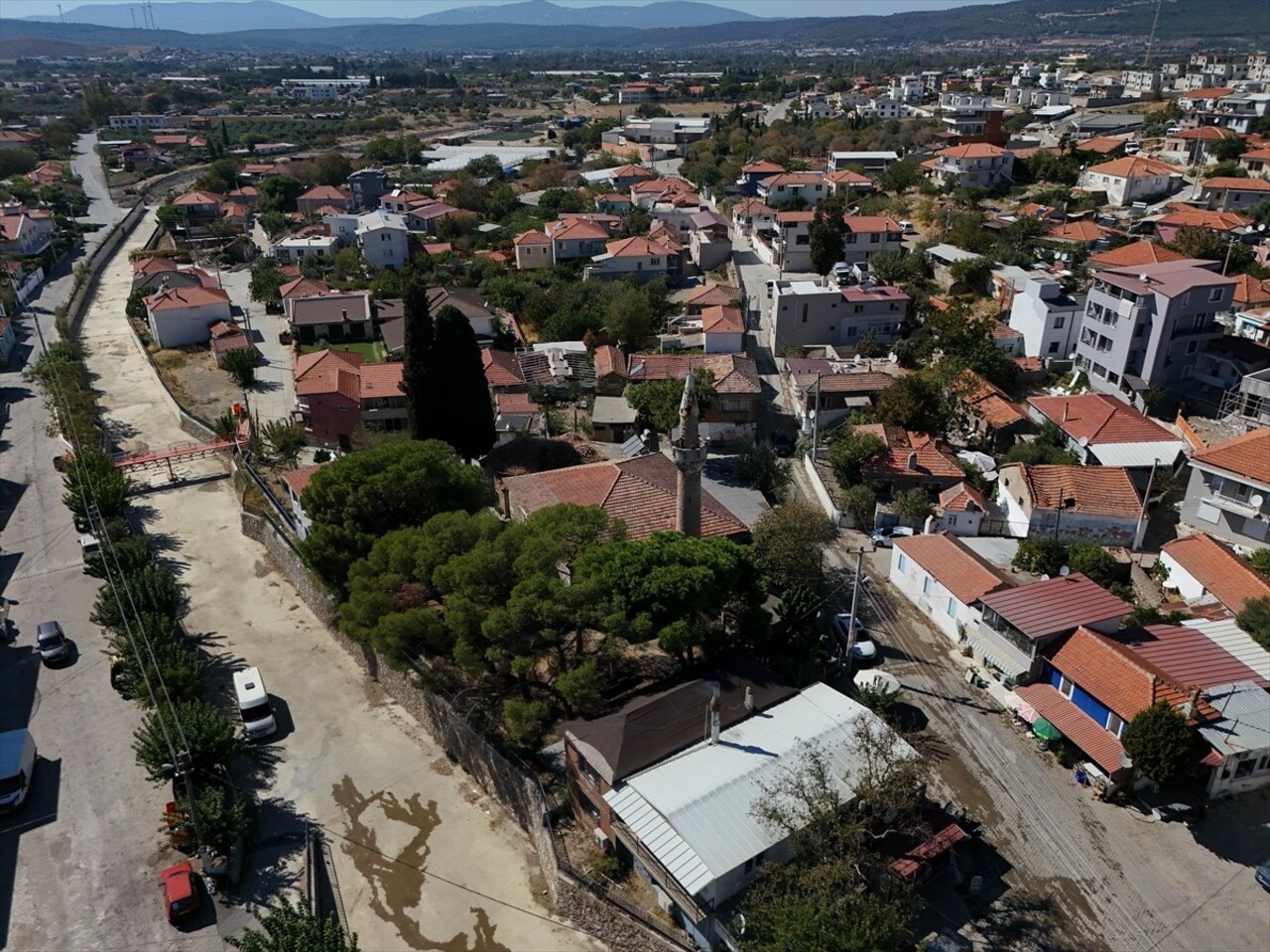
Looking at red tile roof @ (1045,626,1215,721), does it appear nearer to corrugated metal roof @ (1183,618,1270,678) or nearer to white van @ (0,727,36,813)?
corrugated metal roof @ (1183,618,1270,678)

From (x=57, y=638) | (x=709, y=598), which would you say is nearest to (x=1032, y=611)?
(x=709, y=598)

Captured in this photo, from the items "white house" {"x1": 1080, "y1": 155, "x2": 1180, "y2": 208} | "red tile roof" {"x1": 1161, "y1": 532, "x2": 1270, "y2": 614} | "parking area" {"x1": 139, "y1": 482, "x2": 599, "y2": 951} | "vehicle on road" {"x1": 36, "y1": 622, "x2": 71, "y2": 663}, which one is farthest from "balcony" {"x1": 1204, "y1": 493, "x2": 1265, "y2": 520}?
"white house" {"x1": 1080, "y1": 155, "x2": 1180, "y2": 208}

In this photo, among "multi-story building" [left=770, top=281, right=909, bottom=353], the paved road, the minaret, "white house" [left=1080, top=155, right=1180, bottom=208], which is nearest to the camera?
the paved road

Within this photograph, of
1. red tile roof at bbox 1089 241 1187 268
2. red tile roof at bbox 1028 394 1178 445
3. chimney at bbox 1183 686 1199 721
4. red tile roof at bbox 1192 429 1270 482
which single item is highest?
red tile roof at bbox 1089 241 1187 268

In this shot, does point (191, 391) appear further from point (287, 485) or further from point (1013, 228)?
point (1013, 228)

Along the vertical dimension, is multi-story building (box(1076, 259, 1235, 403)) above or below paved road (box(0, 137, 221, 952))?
above

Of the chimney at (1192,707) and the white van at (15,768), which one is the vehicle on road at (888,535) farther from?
the white van at (15,768)

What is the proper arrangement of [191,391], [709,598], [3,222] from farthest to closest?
[3,222] → [191,391] → [709,598]

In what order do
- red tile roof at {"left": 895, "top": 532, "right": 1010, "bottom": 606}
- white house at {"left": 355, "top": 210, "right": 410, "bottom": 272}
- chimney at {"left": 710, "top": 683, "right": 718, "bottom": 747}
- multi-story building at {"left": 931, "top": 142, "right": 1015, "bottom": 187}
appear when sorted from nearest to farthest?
chimney at {"left": 710, "top": 683, "right": 718, "bottom": 747} < red tile roof at {"left": 895, "top": 532, "right": 1010, "bottom": 606} < white house at {"left": 355, "top": 210, "right": 410, "bottom": 272} < multi-story building at {"left": 931, "top": 142, "right": 1015, "bottom": 187}
